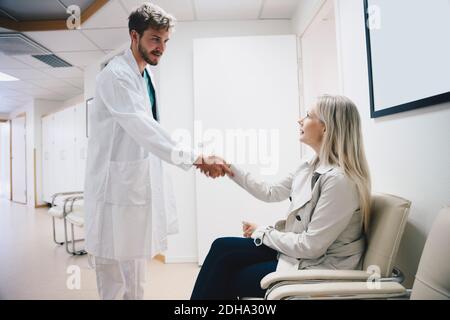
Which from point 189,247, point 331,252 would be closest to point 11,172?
point 189,247

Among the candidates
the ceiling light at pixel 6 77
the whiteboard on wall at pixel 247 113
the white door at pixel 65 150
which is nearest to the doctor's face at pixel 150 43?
the whiteboard on wall at pixel 247 113

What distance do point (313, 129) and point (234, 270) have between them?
0.68 meters

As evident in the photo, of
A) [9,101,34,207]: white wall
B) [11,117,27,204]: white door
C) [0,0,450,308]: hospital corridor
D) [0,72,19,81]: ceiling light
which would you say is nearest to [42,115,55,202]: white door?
[9,101,34,207]: white wall

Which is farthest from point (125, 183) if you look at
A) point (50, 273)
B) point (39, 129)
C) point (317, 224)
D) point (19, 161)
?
point (19, 161)

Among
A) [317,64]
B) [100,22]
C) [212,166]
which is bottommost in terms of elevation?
[212,166]

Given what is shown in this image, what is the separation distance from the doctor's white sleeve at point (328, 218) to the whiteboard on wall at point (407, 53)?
39 cm

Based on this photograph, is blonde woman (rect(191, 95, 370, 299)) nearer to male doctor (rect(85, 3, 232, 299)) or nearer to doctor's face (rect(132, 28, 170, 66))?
male doctor (rect(85, 3, 232, 299))

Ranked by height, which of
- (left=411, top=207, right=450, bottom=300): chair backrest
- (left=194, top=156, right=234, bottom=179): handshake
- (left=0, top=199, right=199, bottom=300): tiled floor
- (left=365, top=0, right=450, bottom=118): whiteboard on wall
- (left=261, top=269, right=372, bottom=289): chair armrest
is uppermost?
(left=365, top=0, right=450, bottom=118): whiteboard on wall

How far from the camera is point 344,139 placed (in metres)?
1.03

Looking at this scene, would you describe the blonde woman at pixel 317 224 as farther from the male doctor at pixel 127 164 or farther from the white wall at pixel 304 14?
the white wall at pixel 304 14

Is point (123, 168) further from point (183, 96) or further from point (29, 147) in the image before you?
point (29, 147)

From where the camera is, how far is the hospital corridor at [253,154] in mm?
890

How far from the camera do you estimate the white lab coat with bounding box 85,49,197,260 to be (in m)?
1.17
